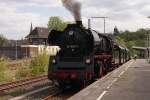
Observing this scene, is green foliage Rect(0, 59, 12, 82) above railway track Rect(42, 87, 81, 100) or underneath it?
above

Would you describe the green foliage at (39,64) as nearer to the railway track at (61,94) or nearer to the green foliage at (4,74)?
the green foliage at (4,74)

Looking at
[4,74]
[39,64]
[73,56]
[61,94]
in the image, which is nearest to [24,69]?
[39,64]

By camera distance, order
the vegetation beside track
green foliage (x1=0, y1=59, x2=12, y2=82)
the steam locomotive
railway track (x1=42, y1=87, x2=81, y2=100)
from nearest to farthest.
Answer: railway track (x1=42, y1=87, x2=81, y2=100), the steam locomotive, green foliage (x1=0, y1=59, x2=12, y2=82), the vegetation beside track

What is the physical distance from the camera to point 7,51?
8425 centimetres

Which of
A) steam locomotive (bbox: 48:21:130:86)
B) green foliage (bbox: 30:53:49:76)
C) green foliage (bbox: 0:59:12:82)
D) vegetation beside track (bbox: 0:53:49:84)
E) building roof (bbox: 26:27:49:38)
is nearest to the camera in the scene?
steam locomotive (bbox: 48:21:130:86)

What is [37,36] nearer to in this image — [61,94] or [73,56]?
[73,56]

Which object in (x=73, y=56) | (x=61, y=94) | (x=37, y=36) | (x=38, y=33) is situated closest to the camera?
(x=61, y=94)

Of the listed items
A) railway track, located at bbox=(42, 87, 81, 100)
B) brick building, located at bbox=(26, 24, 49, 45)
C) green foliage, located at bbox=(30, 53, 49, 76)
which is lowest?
railway track, located at bbox=(42, 87, 81, 100)

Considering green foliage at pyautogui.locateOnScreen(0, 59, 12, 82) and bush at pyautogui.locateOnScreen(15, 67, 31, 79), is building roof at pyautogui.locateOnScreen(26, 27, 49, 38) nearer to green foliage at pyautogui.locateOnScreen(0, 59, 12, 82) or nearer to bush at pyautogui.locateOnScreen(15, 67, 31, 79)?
bush at pyautogui.locateOnScreen(15, 67, 31, 79)

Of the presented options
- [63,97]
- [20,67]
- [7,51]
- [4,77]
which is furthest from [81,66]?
[7,51]

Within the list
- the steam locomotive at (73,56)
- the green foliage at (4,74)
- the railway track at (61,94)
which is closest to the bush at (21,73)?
the green foliage at (4,74)

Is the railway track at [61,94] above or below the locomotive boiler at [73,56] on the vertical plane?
below

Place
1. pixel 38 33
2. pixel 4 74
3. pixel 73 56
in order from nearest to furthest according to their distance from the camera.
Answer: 1. pixel 73 56
2. pixel 4 74
3. pixel 38 33

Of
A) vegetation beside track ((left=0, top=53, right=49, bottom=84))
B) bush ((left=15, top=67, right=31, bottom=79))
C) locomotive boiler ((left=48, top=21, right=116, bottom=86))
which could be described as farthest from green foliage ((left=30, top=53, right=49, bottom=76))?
locomotive boiler ((left=48, top=21, right=116, bottom=86))
